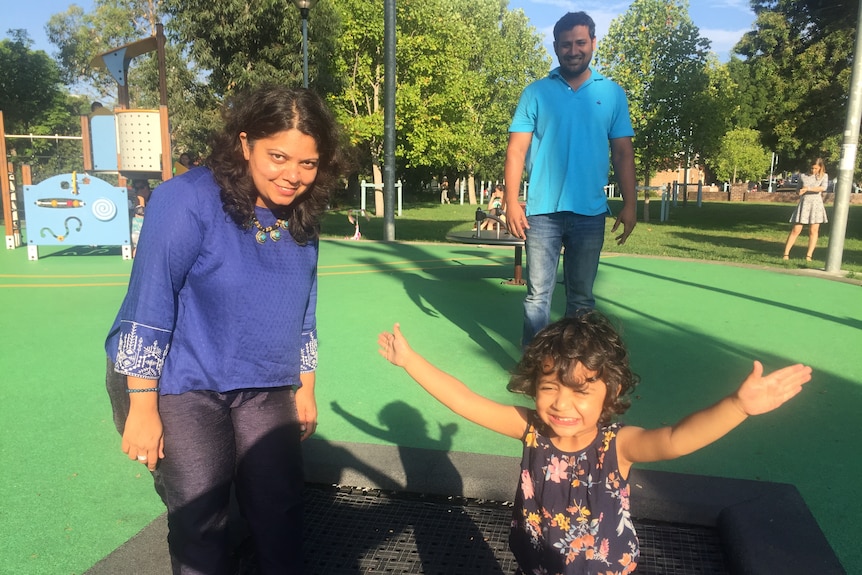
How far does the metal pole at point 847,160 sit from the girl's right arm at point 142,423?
9.81 m

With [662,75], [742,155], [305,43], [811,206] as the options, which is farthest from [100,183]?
[742,155]

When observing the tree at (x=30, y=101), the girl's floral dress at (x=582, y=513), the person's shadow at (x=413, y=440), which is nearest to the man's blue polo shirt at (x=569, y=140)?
the person's shadow at (x=413, y=440)

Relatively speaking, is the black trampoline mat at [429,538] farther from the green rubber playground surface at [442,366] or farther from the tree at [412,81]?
the tree at [412,81]

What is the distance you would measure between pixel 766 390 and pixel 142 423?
1.65 metres

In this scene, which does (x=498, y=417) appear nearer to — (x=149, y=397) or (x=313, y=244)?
(x=313, y=244)

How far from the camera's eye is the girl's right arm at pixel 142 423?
6.15 feet

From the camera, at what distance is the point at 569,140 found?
158 inches

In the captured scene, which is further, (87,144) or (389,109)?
(87,144)

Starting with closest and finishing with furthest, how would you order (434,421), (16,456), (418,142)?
1. (16,456)
2. (434,421)
3. (418,142)

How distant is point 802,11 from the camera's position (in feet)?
67.9

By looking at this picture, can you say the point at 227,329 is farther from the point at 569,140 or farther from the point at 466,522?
the point at 569,140

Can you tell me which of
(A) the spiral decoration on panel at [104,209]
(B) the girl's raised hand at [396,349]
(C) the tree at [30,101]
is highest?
(C) the tree at [30,101]

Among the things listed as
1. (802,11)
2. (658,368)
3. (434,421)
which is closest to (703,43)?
(802,11)

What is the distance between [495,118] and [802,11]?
22.3 meters
